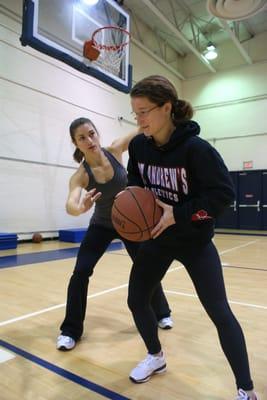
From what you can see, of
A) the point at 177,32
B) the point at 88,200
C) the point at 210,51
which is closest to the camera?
the point at 88,200

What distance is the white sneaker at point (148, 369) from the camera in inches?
67.6

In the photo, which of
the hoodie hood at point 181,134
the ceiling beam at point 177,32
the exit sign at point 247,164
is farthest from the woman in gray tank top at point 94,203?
the exit sign at point 247,164

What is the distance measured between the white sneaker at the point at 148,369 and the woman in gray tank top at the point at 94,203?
1.78ft

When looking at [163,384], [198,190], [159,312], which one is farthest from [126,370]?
[198,190]

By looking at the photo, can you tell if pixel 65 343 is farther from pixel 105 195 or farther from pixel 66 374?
pixel 105 195

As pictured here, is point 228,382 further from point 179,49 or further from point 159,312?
point 179,49

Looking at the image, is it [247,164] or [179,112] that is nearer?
[179,112]

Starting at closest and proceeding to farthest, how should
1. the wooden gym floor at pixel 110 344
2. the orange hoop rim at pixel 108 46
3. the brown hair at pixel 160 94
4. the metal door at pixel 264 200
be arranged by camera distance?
the brown hair at pixel 160 94 < the wooden gym floor at pixel 110 344 < the orange hoop rim at pixel 108 46 < the metal door at pixel 264 200

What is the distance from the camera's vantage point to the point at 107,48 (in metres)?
5.67

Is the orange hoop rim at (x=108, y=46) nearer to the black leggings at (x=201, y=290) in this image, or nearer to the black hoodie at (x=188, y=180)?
the black hoodie at (x=188, y=180)

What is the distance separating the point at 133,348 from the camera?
217 centimetres

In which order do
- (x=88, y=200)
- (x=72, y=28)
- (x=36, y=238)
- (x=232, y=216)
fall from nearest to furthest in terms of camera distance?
(x=88, y=200) → (x=72, y=28) → (x=36, y=238) → (x=232, y=216)

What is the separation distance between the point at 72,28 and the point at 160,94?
15.2ft

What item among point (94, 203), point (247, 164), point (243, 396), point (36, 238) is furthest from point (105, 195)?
point (247, 164)
